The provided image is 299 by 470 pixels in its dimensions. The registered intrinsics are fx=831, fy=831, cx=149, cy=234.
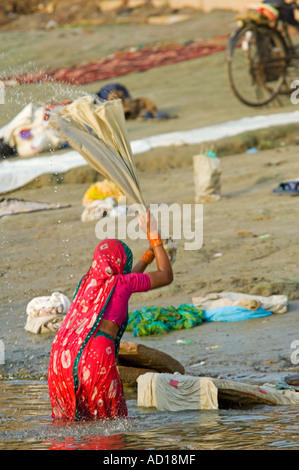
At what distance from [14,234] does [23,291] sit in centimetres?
211

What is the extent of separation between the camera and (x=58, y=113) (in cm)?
486

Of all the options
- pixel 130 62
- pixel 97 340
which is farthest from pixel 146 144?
pixel 97 340

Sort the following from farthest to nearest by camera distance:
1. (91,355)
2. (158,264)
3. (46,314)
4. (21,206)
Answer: (21,206)
(46,314)
(158,264)
(91,355)

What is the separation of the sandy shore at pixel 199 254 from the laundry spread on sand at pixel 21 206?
0.22 m

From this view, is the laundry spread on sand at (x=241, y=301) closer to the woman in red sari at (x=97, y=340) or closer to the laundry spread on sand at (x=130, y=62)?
the woman in red sari at (x=97, y=340)

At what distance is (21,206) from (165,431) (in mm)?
7194

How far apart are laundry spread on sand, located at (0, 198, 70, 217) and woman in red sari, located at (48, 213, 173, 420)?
6756 mm

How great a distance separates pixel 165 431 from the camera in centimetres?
454

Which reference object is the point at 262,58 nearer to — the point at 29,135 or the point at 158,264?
the point at 29,135

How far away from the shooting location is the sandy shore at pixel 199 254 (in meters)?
6.23

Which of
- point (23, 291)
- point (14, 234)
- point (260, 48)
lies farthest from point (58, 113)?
point (260, 48)

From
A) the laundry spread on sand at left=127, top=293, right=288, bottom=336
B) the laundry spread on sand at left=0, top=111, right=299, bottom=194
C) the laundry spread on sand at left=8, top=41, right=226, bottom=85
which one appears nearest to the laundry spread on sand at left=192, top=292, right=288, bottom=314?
the laundry spread on sand at left=127, top=293, right=288, bottom=336

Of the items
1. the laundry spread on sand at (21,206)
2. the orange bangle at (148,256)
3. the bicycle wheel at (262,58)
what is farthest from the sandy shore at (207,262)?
the bicycle wheel at (262,58)

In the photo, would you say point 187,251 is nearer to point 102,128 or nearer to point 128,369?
point 128,369
